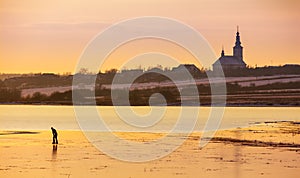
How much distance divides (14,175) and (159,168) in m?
5.99

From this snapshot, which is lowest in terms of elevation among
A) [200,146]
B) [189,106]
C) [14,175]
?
[14,175]

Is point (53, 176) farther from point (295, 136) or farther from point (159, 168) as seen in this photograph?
point (295, 136)

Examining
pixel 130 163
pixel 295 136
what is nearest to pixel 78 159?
pixel 130 163

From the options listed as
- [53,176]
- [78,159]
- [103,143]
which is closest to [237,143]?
[103,143]

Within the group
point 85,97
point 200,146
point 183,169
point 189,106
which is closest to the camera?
point 183,169

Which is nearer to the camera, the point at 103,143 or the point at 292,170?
the point at 292,170

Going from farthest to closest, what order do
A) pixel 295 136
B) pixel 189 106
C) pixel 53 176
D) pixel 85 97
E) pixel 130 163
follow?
pixel 85 97 → pixel 189 106 → pixel 295 136 → pixel 130 163 → pixel 53 176

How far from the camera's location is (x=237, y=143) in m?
43.0

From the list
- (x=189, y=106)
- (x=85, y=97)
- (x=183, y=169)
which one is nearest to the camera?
(x=183, y=169)

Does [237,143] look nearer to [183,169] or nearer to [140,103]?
[183,169]

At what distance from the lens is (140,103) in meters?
164

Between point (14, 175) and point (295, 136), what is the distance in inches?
1060

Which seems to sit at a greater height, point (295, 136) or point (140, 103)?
point (140, 103)

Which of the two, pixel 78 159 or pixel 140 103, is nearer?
pixel 78 159
